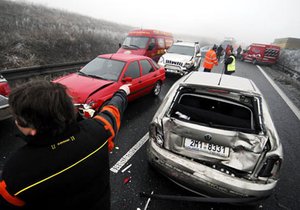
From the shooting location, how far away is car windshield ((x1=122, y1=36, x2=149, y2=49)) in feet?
35.8

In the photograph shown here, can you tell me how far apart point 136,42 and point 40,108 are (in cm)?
1077

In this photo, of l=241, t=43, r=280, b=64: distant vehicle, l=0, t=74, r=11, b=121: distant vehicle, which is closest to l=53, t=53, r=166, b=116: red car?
l=0, t=74, r=11, b=121: distant vehicle

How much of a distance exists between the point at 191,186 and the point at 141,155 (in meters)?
1.36

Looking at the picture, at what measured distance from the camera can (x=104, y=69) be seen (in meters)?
5.28

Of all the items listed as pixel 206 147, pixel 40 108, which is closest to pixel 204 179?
pixel 206 147

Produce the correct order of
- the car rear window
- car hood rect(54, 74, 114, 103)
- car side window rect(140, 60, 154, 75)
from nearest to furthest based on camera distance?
the car rear window, car hood rect(54, 74, 114, 103), car side window rect(140, 60, 154, 75)

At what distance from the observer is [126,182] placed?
9.75 ft

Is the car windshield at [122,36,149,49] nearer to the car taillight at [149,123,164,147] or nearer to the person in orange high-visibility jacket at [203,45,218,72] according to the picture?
the person in orange high-visibility jacket at [203,45,218,72]

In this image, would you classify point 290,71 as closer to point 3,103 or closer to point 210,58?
point 210,58

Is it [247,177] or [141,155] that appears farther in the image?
[141,155]

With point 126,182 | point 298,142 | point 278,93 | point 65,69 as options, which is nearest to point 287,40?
point 278,93

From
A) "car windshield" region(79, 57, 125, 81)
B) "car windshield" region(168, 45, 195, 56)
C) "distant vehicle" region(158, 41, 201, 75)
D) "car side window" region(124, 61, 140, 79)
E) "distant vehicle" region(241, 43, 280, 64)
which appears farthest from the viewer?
"distant vehicle" region(241, 43, 280, 64)

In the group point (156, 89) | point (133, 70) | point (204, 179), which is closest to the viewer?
point (204, 179)

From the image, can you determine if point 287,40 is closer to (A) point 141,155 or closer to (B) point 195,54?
(B) point 195,54
